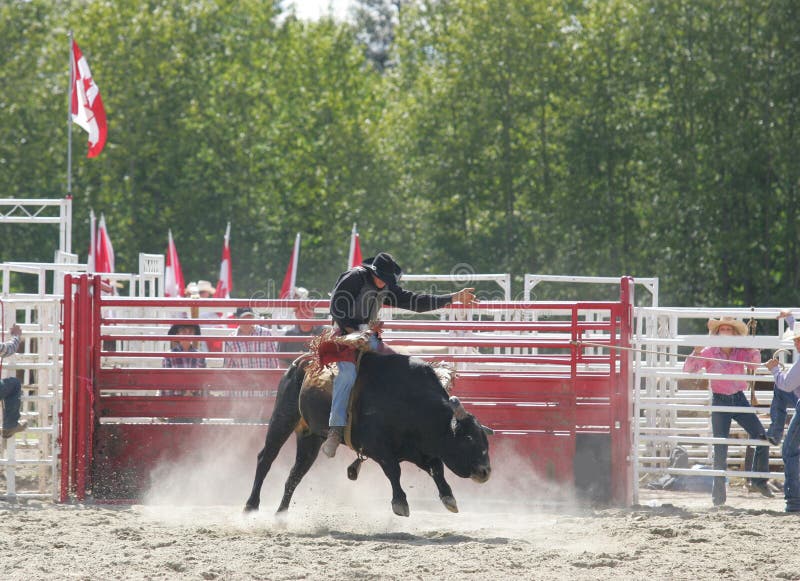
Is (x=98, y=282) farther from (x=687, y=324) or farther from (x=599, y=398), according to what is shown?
(x=687, y=324)

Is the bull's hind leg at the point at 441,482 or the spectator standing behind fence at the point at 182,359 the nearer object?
the bull's hind leg at the point at 441,482

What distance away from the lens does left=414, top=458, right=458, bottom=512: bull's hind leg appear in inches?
301

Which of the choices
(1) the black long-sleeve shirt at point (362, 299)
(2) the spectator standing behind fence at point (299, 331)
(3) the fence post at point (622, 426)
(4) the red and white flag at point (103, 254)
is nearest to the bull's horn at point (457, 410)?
(1) the black long-sleeve shirt at point (362, 299)

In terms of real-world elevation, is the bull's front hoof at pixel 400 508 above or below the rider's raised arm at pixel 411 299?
below

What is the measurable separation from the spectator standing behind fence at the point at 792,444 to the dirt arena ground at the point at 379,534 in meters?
0.19

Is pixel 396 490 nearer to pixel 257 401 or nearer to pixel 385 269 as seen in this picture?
pixel 385 269

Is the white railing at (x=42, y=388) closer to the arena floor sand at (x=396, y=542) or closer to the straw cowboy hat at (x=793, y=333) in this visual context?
the arena floor sand at (x=396, y=542)

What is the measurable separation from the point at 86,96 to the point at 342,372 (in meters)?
9.52

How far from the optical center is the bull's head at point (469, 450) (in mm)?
7785

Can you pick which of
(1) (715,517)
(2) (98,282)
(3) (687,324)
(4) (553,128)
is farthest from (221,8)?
(1) (715,517)

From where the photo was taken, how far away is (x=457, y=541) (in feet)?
24.7

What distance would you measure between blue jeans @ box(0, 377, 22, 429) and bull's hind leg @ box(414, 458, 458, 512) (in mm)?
3452

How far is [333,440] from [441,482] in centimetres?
79

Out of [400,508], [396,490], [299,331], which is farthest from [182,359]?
[400,508]
